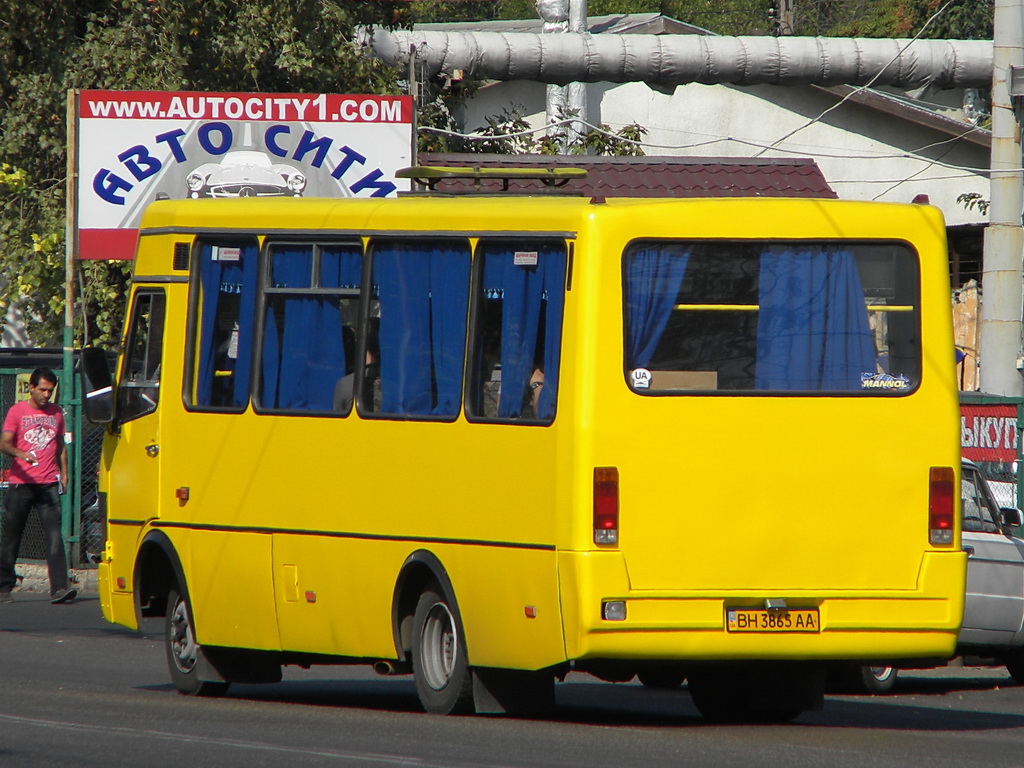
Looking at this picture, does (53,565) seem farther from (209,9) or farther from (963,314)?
(963,314)

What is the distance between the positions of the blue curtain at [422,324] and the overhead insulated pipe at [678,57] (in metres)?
16.8

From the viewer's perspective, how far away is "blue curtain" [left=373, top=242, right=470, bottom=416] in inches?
398

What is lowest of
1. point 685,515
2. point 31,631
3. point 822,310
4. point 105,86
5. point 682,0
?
point 31,631

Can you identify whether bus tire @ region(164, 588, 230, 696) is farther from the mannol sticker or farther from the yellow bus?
the mannol sticker

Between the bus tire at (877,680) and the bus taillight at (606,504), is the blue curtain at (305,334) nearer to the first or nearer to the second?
the bus taillight at (606,504)

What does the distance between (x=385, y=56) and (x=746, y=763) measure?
1994 cm

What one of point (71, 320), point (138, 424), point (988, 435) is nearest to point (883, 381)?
point (138, 424)

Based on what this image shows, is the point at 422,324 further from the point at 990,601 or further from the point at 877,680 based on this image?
the point at 990,601

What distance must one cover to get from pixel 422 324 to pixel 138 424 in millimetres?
2467

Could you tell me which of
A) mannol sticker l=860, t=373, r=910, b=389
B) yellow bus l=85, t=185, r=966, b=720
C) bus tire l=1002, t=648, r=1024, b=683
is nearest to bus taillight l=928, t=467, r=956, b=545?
yellow bus l=85, t=185, r=966, b=720

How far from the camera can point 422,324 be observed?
33.9 feet

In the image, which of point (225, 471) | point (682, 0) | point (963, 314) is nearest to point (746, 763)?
point (225, 471)

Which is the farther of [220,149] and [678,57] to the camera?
[678,57]

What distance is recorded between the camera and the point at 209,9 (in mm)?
25484
